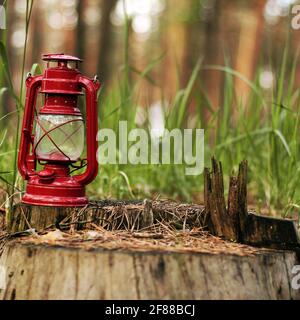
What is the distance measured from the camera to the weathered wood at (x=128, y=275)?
5.95 feet

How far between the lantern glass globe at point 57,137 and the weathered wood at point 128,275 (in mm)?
401

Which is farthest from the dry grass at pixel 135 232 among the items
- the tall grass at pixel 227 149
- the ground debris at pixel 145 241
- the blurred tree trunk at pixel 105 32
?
the blurred tree trunk at pixel 105 32

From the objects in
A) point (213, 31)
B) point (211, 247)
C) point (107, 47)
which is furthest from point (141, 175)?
point (213, 31)

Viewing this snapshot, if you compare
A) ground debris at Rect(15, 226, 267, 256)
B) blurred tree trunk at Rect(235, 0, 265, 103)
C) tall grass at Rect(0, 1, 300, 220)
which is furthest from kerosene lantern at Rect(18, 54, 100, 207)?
blurred tree trunk at Rect(235, 0, 265, 103)

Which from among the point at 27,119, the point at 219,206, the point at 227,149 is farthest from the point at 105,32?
the point at 219,206

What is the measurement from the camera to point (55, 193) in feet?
7.07

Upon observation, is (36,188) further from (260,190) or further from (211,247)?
(260,190)

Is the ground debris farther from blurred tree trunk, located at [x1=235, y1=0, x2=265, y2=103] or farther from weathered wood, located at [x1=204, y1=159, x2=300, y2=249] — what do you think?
blurred tree trunk, located at [x1=235, y1=0, x2=265, y2=103]

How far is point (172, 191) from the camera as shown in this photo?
11.0 ft

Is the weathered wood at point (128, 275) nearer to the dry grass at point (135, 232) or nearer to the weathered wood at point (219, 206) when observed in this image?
the dry grass at point (135, 232)

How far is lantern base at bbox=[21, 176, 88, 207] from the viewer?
2139 mm

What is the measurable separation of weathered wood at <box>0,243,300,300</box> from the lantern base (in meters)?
0.26

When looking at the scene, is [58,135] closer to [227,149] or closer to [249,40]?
[227,149]

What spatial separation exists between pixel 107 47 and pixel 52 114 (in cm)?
898
